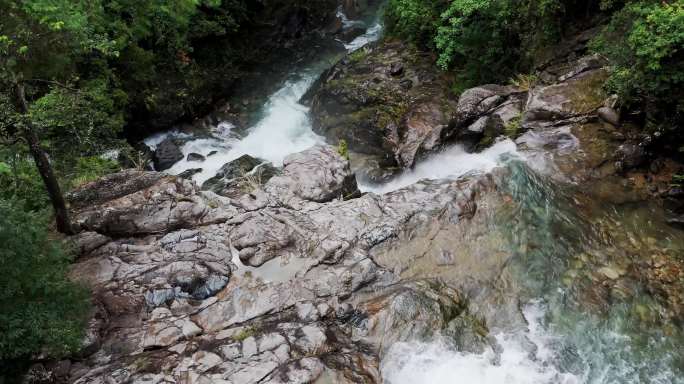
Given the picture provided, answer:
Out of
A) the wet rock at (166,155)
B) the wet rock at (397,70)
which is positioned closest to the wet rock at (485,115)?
the wet rock at (397,70)

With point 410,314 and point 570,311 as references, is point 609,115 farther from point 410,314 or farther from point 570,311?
point 410,314

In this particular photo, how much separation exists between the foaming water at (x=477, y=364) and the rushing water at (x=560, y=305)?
15 mm

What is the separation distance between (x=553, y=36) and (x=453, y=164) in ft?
17.6

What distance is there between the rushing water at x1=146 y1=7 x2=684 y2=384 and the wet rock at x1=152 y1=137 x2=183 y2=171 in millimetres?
8168

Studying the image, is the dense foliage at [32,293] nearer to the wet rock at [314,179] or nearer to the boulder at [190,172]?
the wet rock at [314,179]

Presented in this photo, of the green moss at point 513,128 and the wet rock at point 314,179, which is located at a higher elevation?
the wet rock at point 314,179

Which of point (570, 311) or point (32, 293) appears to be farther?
point (570, 311)

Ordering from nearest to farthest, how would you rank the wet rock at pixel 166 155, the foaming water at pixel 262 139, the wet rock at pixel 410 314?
the wet rock at pixel 410 314 → the wet rock at pixel 166 155 → the foaming water at pixel 262 139

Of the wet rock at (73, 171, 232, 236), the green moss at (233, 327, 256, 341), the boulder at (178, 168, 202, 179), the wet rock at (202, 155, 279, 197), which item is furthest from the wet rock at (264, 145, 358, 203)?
the boulder at (178, 168, 202, 179)

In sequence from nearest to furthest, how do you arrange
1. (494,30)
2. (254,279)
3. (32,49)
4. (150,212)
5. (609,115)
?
1. (32,49)
2. (254,279)
3. (150,212)
4. (609,115)
5. (494,30)

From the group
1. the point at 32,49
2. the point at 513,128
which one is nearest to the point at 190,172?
the point at 32,49

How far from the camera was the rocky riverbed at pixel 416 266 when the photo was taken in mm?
6723

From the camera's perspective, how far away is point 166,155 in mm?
15000

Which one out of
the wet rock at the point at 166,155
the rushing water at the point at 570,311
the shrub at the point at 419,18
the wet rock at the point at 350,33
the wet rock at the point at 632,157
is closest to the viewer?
the rushing water at the point at 570,311
